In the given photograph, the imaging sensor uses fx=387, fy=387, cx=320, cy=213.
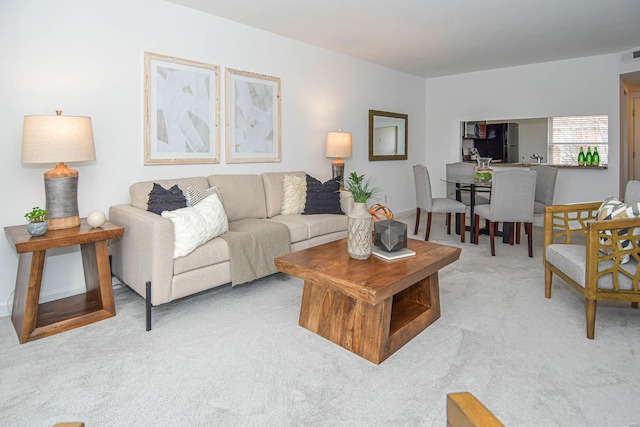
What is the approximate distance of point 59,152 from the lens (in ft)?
8.09

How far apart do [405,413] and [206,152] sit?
2.99m

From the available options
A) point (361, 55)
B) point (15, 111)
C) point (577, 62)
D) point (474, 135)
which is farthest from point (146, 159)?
point (577, 62)

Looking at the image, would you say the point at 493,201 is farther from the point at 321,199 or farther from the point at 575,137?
the point at 575,137

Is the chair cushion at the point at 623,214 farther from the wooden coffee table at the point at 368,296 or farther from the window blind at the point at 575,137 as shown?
the window blind at the point at 575,137

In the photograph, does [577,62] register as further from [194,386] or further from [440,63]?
[194,386]

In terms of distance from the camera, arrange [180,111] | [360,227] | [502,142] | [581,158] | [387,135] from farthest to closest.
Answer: [502,142] < [387,135] < [581,158] < [180,111] < [360,227]

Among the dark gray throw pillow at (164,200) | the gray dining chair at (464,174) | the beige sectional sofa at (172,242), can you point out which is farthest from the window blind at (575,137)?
the dark gray throw pillow at (164,200)

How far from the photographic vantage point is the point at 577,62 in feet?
18.2

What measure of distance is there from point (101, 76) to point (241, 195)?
1.49 m

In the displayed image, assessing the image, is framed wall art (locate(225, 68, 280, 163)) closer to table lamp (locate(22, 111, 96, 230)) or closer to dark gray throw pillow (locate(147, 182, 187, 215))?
dark gray throw pillow (locate(147, 182, 187, 215))

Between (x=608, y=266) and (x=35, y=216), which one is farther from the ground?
(x=35, y=216)

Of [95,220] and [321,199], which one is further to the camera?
[321,199]

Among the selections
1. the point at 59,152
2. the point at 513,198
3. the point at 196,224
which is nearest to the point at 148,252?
the point at 196,224

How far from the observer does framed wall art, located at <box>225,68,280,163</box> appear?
3.99 metres
